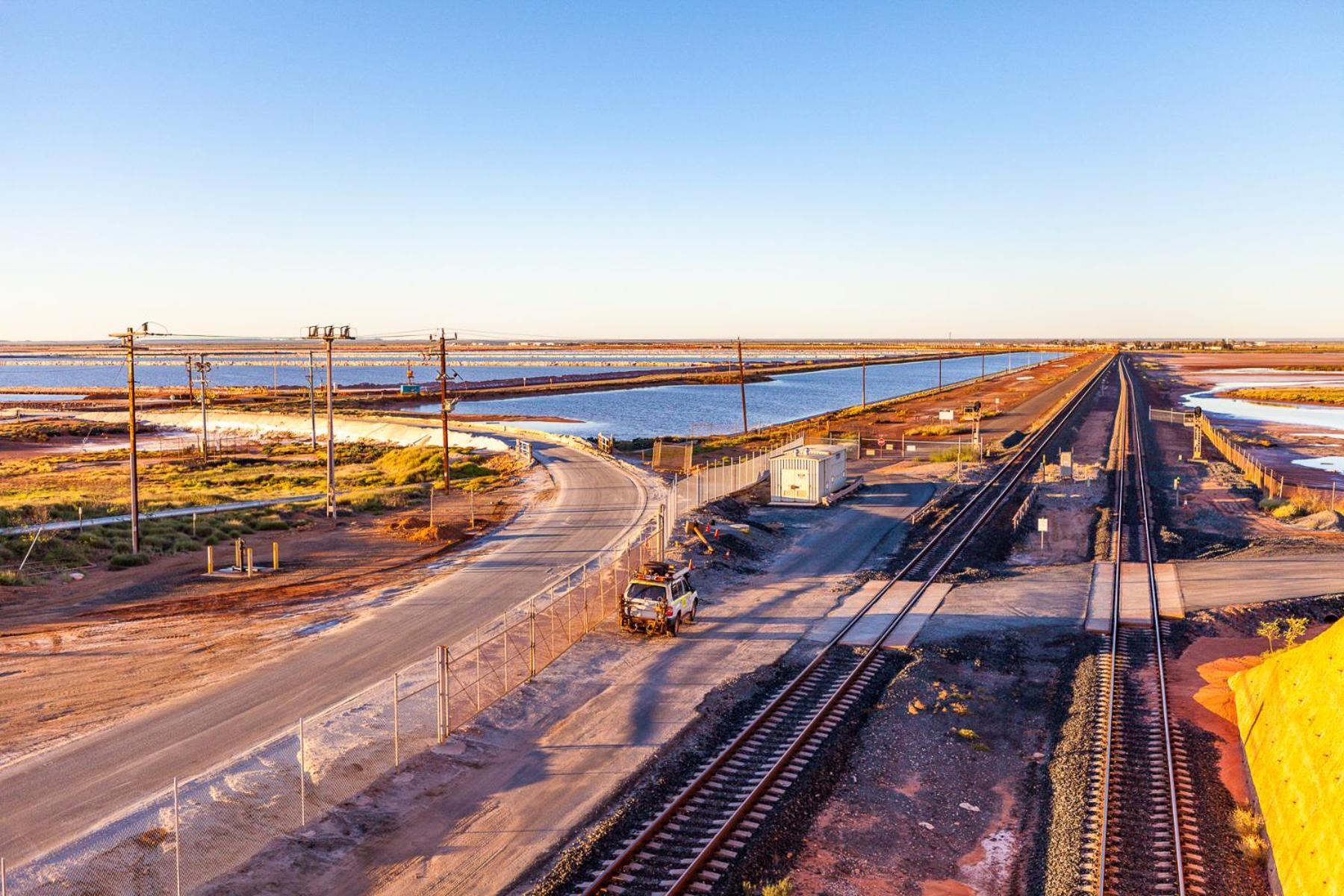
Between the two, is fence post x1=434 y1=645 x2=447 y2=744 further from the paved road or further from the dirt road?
the paved road

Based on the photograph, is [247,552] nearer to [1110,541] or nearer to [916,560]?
[916,560]

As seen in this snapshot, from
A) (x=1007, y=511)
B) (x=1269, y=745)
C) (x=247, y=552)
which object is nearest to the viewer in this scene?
(x=1269, y=745)

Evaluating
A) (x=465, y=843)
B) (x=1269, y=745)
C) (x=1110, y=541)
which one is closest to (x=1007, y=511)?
(x=1110, y=541)

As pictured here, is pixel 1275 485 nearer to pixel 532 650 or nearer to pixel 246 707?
pixel 532 650

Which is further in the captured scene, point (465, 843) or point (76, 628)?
point (76, 628)

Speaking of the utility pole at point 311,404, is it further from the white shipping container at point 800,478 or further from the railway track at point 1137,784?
the railway track at point 1137,784

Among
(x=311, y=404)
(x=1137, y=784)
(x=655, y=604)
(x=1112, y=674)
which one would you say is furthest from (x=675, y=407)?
(x=1137, y=784)

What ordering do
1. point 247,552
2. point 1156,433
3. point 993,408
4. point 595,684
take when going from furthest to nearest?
point 993,408 → point 1156,433 → point 247,552 → point 595,684
